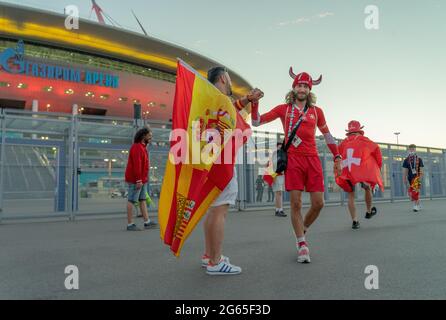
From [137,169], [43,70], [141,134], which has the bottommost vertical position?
[137,169]

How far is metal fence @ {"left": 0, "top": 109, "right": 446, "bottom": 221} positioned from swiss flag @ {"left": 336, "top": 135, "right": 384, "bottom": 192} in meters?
4.58

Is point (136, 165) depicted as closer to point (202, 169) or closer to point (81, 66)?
point (202, 169)

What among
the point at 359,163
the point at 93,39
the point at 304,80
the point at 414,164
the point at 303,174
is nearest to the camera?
the point at 303,174

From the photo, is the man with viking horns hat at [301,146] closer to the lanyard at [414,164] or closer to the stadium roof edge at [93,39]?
the lanyard at [414,164]

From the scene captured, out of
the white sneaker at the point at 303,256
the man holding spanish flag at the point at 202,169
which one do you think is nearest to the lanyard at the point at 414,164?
the white sneaker at the point at 303,256

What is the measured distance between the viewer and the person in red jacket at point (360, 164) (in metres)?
7.02

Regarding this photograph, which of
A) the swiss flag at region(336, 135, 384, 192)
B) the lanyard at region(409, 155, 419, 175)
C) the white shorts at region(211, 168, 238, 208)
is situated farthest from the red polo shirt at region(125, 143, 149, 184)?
the lanyard at region(409, 155, 419, 175)

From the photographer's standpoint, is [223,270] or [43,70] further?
[43,70]

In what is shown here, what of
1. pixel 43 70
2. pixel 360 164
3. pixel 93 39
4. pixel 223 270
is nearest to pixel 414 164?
pixel 360 164

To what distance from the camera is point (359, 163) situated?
23.5ft

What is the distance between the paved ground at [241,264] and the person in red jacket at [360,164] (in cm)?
114

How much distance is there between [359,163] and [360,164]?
0.09 feet
